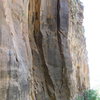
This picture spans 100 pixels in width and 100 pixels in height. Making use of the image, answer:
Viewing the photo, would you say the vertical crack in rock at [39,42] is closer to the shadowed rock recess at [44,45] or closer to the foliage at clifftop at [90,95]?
the shadowed rock recess at [44,45]

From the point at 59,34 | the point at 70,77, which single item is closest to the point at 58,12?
the point at 59,34

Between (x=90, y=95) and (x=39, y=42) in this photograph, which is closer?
(x=39, y=42)

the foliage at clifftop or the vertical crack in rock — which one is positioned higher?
the vertical crack in rock

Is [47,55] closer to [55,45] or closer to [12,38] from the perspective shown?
[55,45]

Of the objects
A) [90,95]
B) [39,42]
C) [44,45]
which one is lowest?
[90,95]

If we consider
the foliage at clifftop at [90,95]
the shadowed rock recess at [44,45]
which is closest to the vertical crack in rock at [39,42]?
the shadowed rock recess at [44,45]

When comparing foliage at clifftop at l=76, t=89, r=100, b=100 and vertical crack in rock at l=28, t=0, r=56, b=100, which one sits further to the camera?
foliage at clifftop at l=76, t=89, r=100, b=100

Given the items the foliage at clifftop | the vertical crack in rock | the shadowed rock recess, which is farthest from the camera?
the foliage at clifftop

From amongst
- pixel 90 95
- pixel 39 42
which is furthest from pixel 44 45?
pixel 90 95

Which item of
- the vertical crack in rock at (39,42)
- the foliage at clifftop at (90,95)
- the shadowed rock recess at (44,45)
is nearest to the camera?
the shadowed rock recess at (44,45)

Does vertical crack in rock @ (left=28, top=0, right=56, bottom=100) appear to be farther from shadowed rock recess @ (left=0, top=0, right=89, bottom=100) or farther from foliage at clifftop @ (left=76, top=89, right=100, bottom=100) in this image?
foliage at clifftop @ (left=76, top=89, right=100, bottom=100)

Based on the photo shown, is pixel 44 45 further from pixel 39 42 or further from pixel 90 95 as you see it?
pixel 90 95

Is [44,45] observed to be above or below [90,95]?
above

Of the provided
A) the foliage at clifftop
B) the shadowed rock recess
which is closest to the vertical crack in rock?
the shadowed rock recess
